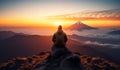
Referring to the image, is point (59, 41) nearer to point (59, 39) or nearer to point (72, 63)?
point (59, 39)

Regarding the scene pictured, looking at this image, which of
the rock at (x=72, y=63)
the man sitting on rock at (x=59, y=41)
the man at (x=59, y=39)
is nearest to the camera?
the rock at (x=72, y=63)

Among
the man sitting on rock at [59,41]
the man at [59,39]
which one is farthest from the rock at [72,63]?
the man at [59,39]

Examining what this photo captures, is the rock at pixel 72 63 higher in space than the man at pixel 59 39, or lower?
lower

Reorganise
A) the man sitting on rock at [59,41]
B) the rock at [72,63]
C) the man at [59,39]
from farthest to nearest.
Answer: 1. the man at [59,39]
2. the man sitting on rock at [59,41]
3. the rock at [72,63]

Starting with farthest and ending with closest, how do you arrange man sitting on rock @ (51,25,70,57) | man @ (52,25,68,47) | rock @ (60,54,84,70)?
man @ (52,25,68,47) < man sitting on rock @ (51,25,70,57) < rock @ (60,54,84,70)

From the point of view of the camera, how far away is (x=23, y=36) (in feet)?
572

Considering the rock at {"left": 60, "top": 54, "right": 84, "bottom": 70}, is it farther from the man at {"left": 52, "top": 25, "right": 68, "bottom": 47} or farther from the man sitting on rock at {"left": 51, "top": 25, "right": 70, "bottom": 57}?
the man at {"left": 52, "top": 25, "right": 68, "bottom": 47}

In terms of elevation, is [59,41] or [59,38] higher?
[59,38]

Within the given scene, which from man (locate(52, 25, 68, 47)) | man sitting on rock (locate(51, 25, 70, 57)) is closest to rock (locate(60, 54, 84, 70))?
man sitting on rock (locate(51, 25, 70, 57))

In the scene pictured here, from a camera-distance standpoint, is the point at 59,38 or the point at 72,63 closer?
the point at 72,63

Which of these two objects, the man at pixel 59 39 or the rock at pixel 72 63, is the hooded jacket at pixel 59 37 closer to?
the man at pixel 59 39

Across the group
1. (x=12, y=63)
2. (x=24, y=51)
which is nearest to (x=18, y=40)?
(x=24, y=51)

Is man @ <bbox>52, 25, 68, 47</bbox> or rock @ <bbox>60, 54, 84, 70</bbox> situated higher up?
man @ <bbox>52, 25, 68, 47</bbox>

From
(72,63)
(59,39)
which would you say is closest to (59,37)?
(59,39)
